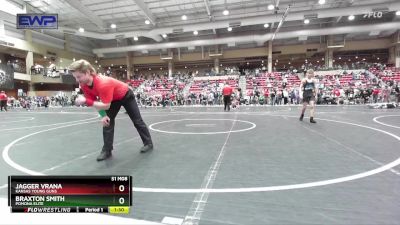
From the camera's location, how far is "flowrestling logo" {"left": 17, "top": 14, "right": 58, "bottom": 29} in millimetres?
14844

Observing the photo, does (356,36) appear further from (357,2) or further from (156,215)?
(156,215)

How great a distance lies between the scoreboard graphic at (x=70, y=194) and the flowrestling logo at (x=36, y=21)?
15.7 meters

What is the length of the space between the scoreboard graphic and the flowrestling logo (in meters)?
15.7

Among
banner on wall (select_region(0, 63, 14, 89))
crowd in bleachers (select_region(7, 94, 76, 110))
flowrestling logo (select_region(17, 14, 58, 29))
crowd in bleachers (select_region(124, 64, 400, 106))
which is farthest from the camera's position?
banner on wall (select_region(0, 63, 14, 89))

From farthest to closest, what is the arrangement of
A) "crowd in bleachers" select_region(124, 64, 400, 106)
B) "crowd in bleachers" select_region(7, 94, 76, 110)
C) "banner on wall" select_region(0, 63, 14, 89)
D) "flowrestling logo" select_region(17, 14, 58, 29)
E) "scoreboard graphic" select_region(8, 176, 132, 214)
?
"banner on wall" select_region(0, 63, 14, 89), "crowd in bleachers" select_region(7, 94, 76, 110), "crowd in bleachers" select_region(124, 64, 400, 106), "flowrestling logo" select_region(17, 14, 58, 29), "scoreboard graphic" select_region(8, 176, 132, 214)

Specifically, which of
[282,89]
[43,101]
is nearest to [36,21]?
[43,101]

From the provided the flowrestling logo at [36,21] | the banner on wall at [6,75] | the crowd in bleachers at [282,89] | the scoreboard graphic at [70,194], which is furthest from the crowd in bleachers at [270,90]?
the scoreboard graphic at [70,194]

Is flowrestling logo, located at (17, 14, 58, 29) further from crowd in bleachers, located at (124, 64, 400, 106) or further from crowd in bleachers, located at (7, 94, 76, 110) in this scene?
crowd in bleachers, located at (7, 94, 76, 110)

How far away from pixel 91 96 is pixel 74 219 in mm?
1897

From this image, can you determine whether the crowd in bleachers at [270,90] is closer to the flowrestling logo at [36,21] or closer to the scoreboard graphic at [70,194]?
the flowrestling logo at [36,21]

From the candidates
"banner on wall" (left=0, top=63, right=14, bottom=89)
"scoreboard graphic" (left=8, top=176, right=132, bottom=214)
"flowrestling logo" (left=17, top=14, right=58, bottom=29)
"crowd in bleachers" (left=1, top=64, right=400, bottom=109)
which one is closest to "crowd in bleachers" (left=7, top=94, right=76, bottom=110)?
"crowd in bleachers" (left=1, top=64, right=400, bottom=109)

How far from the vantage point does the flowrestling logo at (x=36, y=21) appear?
14844 millimetres

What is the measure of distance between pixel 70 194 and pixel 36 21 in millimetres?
18094

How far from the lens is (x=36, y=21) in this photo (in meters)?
16.0
